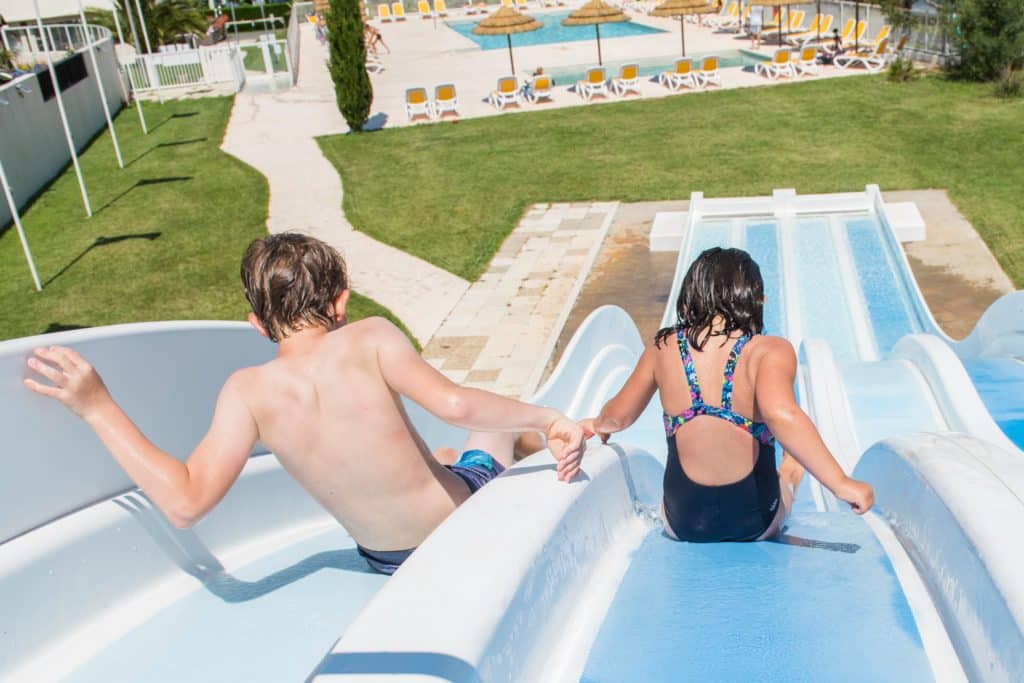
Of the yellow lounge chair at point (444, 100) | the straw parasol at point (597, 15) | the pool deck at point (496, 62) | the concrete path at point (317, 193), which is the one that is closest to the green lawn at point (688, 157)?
the concrete path at point (317, 193)

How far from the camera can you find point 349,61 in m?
17.0

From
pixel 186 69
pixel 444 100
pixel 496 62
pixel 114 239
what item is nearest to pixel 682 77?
pixel 444 100

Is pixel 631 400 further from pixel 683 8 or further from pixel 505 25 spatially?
pixel 683 8

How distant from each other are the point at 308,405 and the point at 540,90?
1769 cm

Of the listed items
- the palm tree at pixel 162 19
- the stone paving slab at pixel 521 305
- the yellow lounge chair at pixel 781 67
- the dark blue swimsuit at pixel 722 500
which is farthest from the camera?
the palm tree at pixel 162 19

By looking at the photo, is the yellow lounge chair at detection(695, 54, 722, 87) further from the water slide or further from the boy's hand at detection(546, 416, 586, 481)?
the boy's hand at detection(546, 416, 586, 481)

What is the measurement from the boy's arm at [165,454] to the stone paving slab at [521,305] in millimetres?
4919

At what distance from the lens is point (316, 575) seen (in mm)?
3246

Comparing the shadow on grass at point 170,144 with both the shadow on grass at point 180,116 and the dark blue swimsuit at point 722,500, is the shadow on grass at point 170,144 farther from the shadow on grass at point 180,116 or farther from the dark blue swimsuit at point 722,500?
the dark blue swimsuit at point 722,500

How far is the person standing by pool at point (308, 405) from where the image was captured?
2.17m

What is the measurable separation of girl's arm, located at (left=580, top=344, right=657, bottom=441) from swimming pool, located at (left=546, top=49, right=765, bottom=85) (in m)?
18.9

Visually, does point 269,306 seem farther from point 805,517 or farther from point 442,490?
point 805,517

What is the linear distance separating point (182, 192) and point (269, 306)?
42.3 ft

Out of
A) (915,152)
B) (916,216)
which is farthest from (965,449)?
(915,152)
